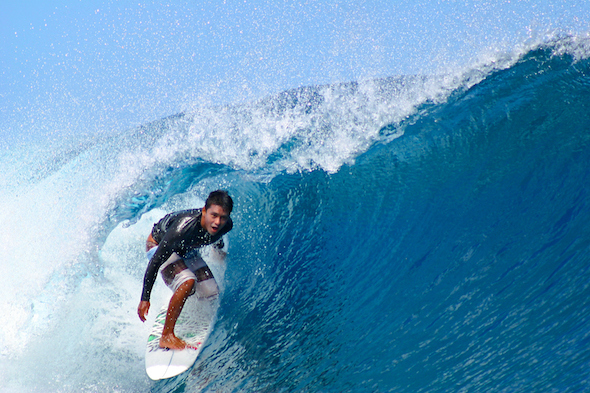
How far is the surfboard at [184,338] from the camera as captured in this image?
3688 millimetres

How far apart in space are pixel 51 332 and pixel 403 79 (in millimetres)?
5158

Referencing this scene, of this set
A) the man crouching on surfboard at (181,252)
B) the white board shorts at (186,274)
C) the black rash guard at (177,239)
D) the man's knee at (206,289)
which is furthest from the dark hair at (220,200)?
the man's knee at (206,289)

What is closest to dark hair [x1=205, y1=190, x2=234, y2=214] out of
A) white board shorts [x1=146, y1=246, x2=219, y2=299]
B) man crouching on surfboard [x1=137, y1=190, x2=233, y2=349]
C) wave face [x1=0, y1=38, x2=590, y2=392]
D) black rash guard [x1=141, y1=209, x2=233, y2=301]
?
man crouching on surfboard [x1=137, y1=190, x2=233, y2=349]

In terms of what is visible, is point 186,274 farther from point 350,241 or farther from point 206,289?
point 350,241

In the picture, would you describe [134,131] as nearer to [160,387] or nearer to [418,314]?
[160,387]

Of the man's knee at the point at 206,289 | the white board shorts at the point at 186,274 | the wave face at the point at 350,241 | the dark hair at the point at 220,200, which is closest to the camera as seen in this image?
the wave face at the point at 350,241

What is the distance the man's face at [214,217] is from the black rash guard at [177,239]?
0.63 ft

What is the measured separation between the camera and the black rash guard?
11.5 ft

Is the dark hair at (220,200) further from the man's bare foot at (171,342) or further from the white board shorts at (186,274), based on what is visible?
the man's bare foot at (171,342)

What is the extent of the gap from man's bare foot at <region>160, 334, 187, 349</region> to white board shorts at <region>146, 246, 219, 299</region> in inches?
16.3

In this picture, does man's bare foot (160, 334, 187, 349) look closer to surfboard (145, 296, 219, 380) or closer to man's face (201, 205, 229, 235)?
surfboard (145, 296, 219, 380)

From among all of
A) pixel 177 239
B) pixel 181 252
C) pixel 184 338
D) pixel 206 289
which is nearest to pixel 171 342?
pixel 184 338

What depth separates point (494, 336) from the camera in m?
3.22

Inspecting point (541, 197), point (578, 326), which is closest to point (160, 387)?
point (578, 326)
